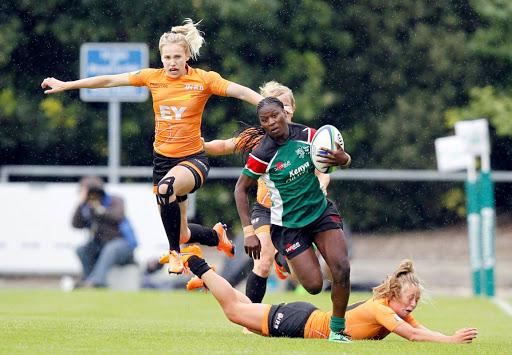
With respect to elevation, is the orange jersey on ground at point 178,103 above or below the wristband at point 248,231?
above

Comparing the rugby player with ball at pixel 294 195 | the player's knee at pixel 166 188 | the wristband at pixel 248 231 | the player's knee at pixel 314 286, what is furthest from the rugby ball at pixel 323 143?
the player's knee at pixel 166 188

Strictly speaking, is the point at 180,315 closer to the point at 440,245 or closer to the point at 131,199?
the point at 131,199

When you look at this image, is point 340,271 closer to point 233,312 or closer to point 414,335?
point 414,335

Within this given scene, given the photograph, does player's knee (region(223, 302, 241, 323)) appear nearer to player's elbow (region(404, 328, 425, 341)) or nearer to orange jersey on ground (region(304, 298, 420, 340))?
orange jersey on ground (region(304, 298, 420, 340))

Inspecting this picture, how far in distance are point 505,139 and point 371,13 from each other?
171 inches

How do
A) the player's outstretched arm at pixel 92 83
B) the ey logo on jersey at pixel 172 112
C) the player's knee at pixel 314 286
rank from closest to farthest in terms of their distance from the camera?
the player's knee at pixel 314 286, the player's outstretched arm at pixel 92 83, the ey logo on jersey at pixel 172 112

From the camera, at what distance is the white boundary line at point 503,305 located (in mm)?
16639

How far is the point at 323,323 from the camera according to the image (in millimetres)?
10008

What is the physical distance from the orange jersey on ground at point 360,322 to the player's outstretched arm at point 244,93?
1930 millimetres

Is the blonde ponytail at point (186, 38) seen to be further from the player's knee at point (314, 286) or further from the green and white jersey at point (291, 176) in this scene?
the player's knee at point (314, 286)

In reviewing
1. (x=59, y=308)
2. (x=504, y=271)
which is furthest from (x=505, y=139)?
(x=59, y=308)

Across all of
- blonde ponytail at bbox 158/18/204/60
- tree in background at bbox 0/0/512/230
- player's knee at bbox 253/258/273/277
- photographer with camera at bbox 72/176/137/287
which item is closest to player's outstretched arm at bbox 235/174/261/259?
player's knee at bbox 253/258/273/277

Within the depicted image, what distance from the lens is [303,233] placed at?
33.3 feet

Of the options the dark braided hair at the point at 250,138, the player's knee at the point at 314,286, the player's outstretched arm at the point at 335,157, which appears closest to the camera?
the player's outstretched arm at the point at 335,157
